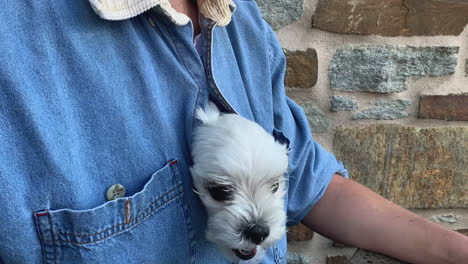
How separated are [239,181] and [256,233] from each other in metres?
0.06

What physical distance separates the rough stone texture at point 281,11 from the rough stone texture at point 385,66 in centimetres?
13

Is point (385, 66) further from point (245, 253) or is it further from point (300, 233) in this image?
point (245, 253)

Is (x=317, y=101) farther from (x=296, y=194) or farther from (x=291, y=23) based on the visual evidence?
(x=296, y=194)

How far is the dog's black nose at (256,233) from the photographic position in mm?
423

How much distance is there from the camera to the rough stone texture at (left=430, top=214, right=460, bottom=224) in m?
1.07

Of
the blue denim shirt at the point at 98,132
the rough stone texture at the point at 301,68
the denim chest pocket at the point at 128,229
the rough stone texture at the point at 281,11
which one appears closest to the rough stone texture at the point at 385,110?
the rough stone texture at the point at 301,68

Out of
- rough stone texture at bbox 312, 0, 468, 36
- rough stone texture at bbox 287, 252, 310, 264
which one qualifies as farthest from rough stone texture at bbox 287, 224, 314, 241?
rough stone texture at bbox 312, 0, 468, 36

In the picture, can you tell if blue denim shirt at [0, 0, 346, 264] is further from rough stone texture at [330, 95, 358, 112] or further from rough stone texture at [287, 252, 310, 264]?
rough stone texture at [287, 252, 310, 264]

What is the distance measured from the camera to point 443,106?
39.1 inches

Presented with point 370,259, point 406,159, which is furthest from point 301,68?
point 370,259

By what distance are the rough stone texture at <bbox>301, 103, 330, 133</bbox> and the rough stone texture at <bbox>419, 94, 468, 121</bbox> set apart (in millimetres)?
223

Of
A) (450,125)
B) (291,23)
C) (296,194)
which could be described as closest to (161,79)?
(296,194)

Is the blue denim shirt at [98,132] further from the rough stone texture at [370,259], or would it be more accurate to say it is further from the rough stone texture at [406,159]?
the rough stone texture at [406,159]

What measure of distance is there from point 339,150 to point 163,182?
59 centimetres
